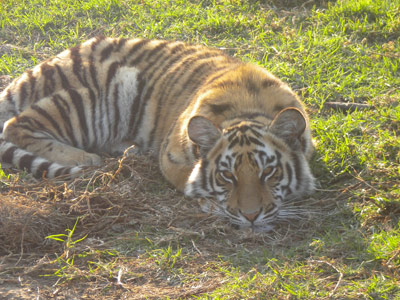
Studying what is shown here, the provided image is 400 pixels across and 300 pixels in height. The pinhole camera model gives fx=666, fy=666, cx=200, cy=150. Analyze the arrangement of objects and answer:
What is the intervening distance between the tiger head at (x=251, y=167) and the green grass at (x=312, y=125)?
22 centimetres

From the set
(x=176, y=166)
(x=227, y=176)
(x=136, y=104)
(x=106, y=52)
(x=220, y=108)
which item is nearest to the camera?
(x=227, y=176)

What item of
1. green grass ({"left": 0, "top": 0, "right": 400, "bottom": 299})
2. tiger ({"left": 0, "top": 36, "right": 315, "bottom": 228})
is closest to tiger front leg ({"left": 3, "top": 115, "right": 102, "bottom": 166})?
tiger ({"left": 0, "top": 36, "right": 315, "bottom": 228})

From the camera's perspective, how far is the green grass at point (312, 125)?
3809 millimetres

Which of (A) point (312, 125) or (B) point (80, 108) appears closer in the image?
(A) point (312, 125)

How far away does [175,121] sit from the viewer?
5500mm

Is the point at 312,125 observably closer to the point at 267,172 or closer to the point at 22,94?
the point at 267,172

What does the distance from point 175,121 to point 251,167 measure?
1.30 meters

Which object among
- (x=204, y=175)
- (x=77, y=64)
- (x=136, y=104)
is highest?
(x=77, y=64)

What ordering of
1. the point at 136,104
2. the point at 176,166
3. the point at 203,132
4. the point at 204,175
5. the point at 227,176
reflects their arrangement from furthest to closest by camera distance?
the point at 136,104 < the point at 176,166 < the point at 204,175 < the point at 203,132 < the point at 227,176

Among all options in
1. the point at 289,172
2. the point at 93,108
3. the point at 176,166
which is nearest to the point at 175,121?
the point at 176,166

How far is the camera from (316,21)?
23.4 ft

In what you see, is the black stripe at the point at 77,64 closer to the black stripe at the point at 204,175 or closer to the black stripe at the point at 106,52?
the black stripe at the point at 106,52

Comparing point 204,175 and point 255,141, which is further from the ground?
point 255,141

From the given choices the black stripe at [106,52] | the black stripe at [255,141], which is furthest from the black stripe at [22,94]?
the black stripe at [255,141]
